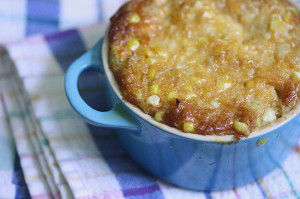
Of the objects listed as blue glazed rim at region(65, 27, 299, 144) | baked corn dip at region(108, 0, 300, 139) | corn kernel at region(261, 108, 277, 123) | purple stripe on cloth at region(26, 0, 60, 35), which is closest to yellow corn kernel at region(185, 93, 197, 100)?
baked corn dip at region(108, 0, 300, 139)

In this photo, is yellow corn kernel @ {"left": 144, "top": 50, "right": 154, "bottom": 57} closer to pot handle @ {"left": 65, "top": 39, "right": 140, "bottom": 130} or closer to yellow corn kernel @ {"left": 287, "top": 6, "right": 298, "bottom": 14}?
pot handle @ {"left": 65, "top": 39, "right": 140, "bottom": 130}

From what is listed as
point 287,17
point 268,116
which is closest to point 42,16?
point 287,17

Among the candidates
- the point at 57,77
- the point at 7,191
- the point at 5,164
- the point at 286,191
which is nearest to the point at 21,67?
the point at 57,77

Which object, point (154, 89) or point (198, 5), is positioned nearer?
point (154, 89)

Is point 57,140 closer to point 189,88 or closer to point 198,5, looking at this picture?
point 189,88

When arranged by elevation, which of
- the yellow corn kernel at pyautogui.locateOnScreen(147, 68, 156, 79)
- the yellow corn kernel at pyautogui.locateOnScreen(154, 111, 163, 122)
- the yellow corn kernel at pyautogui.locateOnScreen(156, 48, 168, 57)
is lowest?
the yellow corn kernel at pyautogui.locateOnScreen(154, 111, 163, 122)

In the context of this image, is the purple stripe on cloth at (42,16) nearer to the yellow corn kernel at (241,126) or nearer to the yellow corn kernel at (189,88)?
the yellow corn kernel at (189,88)

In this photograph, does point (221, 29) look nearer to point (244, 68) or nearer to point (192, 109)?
point (244, 68)

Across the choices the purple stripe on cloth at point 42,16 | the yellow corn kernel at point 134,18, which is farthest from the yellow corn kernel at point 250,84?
the purple stripe on cloth at point 42,16
